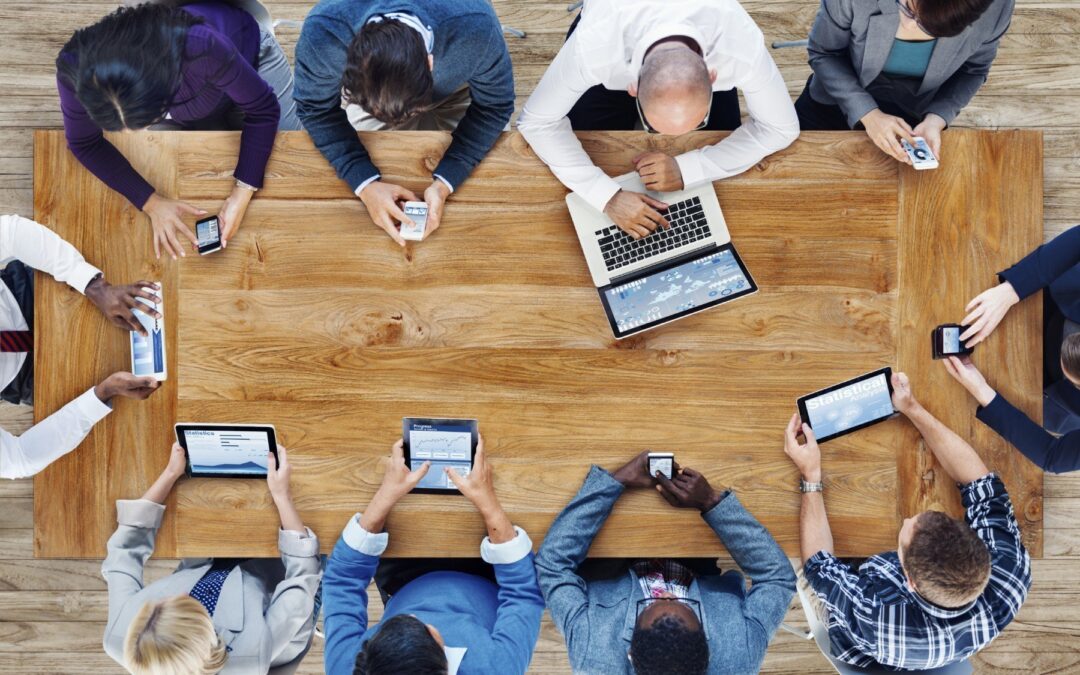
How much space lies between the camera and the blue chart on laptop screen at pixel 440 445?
187cm

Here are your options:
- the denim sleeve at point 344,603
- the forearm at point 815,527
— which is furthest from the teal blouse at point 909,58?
the denim sleeve at point 344,603

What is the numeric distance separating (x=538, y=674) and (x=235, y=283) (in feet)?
5.68

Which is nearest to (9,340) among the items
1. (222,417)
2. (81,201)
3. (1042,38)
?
(81,201)

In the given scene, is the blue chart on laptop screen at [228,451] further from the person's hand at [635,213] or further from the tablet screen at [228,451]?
the person's hand at [635,213]

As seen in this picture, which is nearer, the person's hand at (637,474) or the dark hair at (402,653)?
the dark hair at (402,653)

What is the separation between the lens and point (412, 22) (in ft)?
5.18

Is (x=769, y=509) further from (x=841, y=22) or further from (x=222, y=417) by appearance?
(x=222, y=417)

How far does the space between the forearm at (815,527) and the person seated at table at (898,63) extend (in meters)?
0.85

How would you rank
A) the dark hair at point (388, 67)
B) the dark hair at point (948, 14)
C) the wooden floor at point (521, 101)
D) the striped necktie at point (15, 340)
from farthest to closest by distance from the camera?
the wooden floor at point (521, 101) < the striped necktie at point (15, 340) < the dark hair at point (948, 14) < the dark hair at point (388, 67)

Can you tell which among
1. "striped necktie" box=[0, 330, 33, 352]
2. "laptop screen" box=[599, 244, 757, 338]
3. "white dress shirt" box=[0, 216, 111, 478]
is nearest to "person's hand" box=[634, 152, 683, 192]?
"laptop screen" box=[599, 244, 757, 338]

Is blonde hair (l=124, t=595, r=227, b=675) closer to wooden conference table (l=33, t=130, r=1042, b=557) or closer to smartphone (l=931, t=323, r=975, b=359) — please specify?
wooden conference table (l=33, t=130, r=1042, b=557)

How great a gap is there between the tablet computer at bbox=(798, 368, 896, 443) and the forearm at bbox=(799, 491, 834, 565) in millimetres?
146

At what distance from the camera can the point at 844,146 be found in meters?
1.89

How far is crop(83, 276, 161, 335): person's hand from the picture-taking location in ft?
6.09
